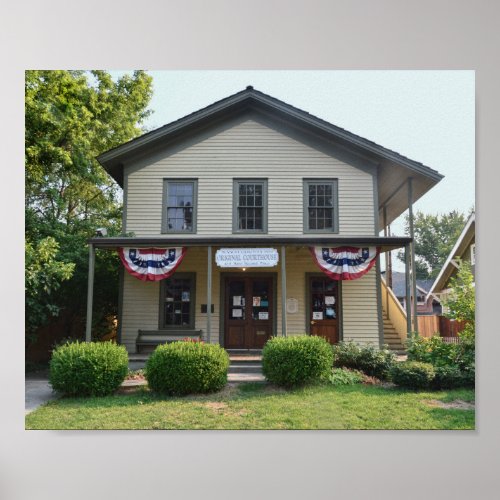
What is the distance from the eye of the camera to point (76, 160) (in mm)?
7559

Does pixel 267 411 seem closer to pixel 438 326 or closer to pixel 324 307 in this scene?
pixel 324 307

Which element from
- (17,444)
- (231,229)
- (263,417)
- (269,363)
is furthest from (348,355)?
(17,444)

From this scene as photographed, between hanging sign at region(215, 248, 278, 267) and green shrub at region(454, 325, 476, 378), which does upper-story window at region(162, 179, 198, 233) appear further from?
green shrub at region(454, 325, 476, 378)

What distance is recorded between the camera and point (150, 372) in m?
6.50

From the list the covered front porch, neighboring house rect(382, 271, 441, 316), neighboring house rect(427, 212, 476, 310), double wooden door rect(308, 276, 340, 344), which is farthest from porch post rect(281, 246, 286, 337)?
neighboring house rect(427, 212, 476, 310)

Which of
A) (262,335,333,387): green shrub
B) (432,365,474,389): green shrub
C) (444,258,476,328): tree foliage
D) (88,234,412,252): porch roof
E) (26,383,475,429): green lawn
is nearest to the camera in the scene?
(26,383,475,429): green lawn

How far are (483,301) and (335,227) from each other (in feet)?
10.8

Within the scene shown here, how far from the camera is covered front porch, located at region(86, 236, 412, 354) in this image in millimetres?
7680

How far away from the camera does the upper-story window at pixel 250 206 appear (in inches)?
334

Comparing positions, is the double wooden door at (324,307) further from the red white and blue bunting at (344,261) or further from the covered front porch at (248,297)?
the red white and blue bunting at (344,261)

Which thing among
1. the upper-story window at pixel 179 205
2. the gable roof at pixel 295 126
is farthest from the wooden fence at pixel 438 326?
the upper-story window at pixel 179 205

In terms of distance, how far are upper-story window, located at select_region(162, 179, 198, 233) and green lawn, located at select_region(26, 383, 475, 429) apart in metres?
3.10

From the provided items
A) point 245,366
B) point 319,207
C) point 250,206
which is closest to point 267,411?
point 245,366

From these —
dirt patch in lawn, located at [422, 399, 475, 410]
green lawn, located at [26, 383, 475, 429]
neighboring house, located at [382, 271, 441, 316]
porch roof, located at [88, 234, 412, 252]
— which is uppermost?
porch roof, located at [88, 234, 412, 252]
